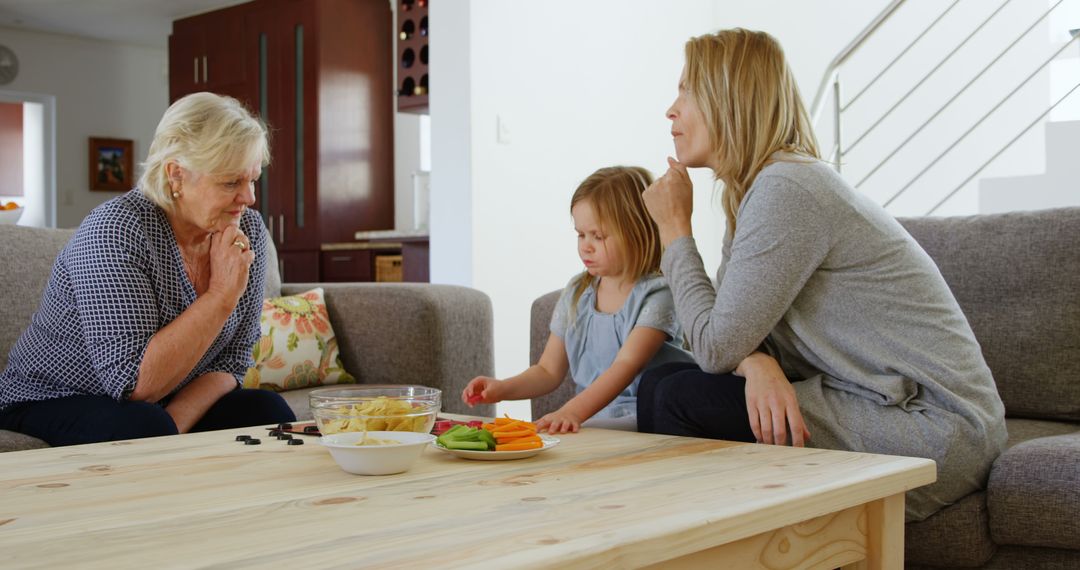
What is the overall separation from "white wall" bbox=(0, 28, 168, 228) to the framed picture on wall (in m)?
0.05

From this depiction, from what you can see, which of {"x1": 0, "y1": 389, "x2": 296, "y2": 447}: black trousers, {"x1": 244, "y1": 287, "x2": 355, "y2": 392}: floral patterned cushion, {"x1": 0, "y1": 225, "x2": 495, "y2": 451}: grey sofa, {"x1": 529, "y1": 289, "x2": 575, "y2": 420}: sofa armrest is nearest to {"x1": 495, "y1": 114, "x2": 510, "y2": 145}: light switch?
{"x1": 0, "y1": 225, "x2": 495, "y2": 451}: grey sofa

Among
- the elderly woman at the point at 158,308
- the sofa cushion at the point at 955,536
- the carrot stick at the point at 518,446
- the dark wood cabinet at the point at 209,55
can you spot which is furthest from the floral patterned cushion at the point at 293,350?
the dark wood cabinet at the point at 209,55

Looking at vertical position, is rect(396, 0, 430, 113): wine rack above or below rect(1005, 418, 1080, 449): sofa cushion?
above

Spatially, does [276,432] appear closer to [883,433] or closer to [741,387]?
[741,387]

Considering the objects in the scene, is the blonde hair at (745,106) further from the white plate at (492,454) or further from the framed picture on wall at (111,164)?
the framed picture on wall at (111,164)

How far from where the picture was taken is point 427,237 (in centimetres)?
432

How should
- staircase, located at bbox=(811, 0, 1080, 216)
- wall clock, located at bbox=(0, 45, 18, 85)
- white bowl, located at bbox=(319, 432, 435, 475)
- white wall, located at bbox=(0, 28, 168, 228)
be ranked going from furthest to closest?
white wall, located at bbox=(0, 28, 168, 228) < wall clock, located at bbox=(0, 45, 18, 85) < staircase, located at bbox=(811, 0, 1080, 216) < white bowl, located at bbox=(319, 432, 435, 475)

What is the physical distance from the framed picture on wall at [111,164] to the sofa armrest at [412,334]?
6463 millimetres

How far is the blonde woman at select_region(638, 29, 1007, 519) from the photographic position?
1.45 meters

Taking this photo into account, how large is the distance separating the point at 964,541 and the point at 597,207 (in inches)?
33.5

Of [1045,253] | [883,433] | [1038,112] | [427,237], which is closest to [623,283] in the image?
[883,433]

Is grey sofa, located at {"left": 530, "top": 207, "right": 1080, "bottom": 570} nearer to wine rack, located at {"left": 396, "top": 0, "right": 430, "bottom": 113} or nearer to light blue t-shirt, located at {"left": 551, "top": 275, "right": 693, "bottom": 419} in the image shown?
light blue t-shirt, located at {"left": 551, "top": 275, "right": 693, "bottom": 419}

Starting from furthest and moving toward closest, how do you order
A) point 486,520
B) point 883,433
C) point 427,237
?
1. point 427,237
2. point 883,433
3. point 486,520

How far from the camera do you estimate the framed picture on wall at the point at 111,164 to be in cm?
832
